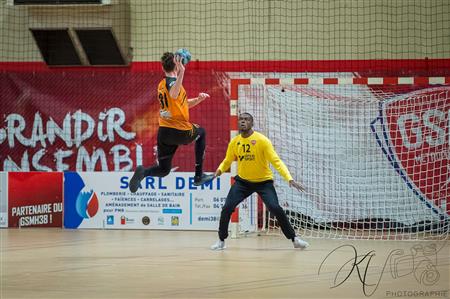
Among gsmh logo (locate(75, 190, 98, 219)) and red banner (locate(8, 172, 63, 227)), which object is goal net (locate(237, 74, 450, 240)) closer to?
gsmh logo (locate(75, 190, 98, 219))

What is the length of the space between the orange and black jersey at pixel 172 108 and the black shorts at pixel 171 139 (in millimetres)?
59

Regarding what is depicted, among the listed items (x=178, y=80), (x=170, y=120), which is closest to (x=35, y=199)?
(x=170, y=120)

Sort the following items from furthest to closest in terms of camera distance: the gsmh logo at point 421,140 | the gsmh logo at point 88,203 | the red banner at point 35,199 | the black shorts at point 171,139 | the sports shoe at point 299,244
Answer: the red banner at point 35,199 < the gsmh logo at point 88,203 < the gsmh logo at point 421,140 < the sports shoe at point 299,244 < the black shorts at point 171,139

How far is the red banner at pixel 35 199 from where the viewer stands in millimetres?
16594

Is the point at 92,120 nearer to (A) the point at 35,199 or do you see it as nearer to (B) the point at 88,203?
(B) the point at 88,203

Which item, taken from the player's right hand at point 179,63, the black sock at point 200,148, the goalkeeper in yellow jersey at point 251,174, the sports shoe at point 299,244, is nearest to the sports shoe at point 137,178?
the black sock at point 200,148

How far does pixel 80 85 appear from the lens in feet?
55.6

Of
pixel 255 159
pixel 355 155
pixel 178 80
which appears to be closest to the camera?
pixel 178 80

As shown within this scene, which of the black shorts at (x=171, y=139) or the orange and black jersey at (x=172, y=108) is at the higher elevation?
Answer: the orange and black jersey at (x=172, y=108)

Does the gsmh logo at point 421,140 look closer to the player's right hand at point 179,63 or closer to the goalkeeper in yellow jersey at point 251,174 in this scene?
the goalkeeper in yellow jersey at point 251,174

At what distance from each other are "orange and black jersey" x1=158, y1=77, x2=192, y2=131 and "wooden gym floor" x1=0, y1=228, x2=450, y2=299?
6.00ft

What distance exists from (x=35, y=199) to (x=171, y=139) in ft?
25.7

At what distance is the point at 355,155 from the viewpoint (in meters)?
15.4

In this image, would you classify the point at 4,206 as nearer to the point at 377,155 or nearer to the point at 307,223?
the point at 307,223
